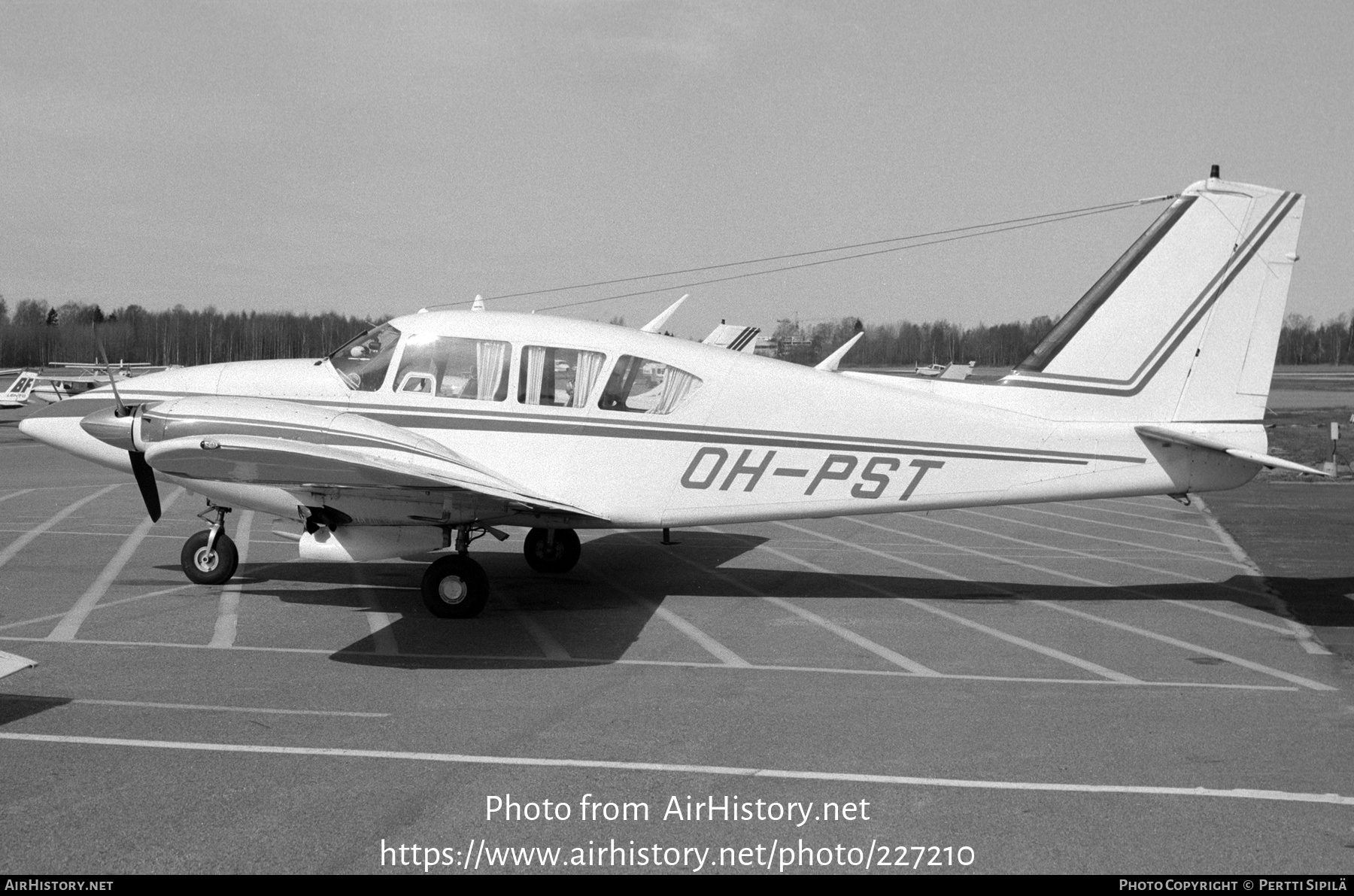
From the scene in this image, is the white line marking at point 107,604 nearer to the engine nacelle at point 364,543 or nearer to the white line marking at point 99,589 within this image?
the white line marking at point 99,589

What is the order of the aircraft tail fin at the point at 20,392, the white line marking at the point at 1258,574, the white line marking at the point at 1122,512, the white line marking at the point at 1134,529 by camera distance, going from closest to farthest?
the white line marking at the point at 1258,574, the white line marking at the point at 1134,529, the white line marking at the point at 1122,512, the aircraft tail fin at the point at 20,392

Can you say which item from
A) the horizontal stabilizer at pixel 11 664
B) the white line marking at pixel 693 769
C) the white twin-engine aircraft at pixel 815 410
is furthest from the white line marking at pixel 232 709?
the white twin-engine aircraft at pixel 815 410

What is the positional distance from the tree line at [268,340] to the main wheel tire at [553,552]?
2377cm

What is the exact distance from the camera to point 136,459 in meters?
10.1

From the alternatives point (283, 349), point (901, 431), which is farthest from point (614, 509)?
point (283, 349)

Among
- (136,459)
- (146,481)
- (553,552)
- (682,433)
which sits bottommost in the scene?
(553,552)

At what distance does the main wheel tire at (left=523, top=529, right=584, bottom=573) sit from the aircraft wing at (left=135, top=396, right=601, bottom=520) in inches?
82.7

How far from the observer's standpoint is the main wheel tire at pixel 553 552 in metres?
12.0

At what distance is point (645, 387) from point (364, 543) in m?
2.96

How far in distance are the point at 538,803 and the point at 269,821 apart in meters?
1.27

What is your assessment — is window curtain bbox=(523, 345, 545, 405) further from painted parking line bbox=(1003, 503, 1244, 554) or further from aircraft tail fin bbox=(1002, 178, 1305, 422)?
painted parking line bbox=(1003, 503, 1244, 554)

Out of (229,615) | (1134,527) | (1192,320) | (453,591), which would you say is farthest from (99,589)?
(1134,527)

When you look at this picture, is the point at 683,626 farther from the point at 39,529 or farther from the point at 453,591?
the point at 39,529

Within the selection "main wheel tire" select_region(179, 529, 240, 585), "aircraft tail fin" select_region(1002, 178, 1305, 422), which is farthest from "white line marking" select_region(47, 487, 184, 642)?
"aircraft tail fin" select_region(1002, 178, 1305, 422)
